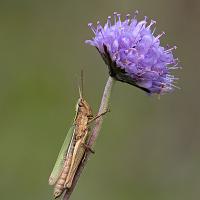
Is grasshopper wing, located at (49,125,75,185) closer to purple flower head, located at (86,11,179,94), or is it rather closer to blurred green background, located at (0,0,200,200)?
purple flower head, located at (86,11,179,94)

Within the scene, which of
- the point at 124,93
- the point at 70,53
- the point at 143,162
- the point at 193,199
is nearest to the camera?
the point at 193,199

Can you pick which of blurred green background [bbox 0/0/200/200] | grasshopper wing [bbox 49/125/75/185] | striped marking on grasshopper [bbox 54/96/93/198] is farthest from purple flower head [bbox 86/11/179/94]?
blurred green background [bbox 0/0/200/200]

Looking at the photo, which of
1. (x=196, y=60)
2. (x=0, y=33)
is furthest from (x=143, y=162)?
(x=0, y=33)

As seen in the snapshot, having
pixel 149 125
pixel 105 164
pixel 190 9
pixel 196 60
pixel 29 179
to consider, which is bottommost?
pixel 29 179

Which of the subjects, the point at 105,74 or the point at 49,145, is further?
the point at 105,74

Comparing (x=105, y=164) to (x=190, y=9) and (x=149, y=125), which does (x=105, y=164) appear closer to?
(x=149, y=125)

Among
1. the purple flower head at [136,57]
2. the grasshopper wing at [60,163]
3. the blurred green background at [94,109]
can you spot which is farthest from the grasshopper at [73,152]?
the blurred green background at [94,109]

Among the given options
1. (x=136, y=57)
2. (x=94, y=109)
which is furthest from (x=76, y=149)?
(x=94, y=109)

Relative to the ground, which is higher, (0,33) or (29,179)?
(0,33)
